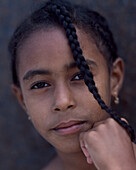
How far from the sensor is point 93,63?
1.07 meters

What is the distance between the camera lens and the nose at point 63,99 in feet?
3.24

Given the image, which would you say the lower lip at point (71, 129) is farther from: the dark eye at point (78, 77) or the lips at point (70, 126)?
the dark eye at point (78, 77)

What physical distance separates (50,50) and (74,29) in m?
0.11

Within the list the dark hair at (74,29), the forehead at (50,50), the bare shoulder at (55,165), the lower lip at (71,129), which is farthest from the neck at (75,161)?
the forehead at (50,50)

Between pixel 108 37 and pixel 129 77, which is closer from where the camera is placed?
pixel 108 37

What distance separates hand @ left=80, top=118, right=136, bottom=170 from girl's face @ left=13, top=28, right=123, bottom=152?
0.08 m

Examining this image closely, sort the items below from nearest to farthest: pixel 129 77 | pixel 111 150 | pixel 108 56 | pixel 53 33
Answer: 1. pixel 111 150
2. pixel 53 33
3. pixel 108 56
4. pixel 129 77

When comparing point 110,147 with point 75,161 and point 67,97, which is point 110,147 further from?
point 75,161

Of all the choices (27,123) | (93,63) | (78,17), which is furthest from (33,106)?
(27,123)

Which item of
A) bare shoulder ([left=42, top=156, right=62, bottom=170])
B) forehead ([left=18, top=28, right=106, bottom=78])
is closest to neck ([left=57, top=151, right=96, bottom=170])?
bare shoulder ([left=42, top=156, right=62, bottom=170])

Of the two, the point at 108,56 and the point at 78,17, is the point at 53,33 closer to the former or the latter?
the point at 78,17

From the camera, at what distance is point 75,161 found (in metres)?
1.23

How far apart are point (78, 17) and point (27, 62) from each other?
262 mm

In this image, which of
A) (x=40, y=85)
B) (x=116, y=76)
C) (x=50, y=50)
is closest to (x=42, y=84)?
(x=40, y=85)
